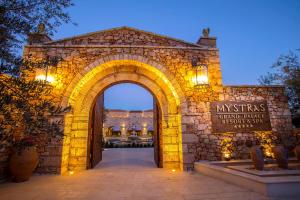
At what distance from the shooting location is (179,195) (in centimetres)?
331

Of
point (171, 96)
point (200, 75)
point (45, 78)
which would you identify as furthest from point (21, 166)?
point (200, 75)

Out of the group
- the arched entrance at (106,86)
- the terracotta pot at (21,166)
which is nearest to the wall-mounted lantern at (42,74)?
the arched entrance at (106,86)

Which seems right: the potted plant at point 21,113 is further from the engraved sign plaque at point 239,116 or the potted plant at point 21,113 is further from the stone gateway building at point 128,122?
the stone gateway building at point 128,122

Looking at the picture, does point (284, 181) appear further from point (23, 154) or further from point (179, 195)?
point (23, 154)

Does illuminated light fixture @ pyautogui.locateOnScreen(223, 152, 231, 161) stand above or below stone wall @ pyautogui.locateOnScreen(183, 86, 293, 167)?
below

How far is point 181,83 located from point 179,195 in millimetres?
3754

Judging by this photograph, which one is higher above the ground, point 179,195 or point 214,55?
point 214,55

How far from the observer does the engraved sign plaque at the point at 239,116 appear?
6016mm

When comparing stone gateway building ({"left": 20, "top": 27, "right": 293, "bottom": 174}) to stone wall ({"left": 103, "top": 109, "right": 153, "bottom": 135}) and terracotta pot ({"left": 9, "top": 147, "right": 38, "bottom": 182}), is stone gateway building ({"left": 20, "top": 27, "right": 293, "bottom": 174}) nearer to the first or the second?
terracotta pot ({"left": 9, "top": 147, "right": 38, "bottom": 182})

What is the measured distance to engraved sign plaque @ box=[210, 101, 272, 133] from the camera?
6.02m

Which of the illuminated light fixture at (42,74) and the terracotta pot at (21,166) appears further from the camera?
the illuminated light fixture at (42,74)

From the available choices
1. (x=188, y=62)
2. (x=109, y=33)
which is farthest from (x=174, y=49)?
(x=109, y=33)

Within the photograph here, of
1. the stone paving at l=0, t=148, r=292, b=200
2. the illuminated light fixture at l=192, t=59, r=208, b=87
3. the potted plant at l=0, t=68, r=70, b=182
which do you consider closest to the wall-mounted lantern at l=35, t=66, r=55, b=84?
the stone paving at l=0, t=148, r=292, b=200

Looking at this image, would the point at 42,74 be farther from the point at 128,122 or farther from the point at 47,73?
the point at 128,122
